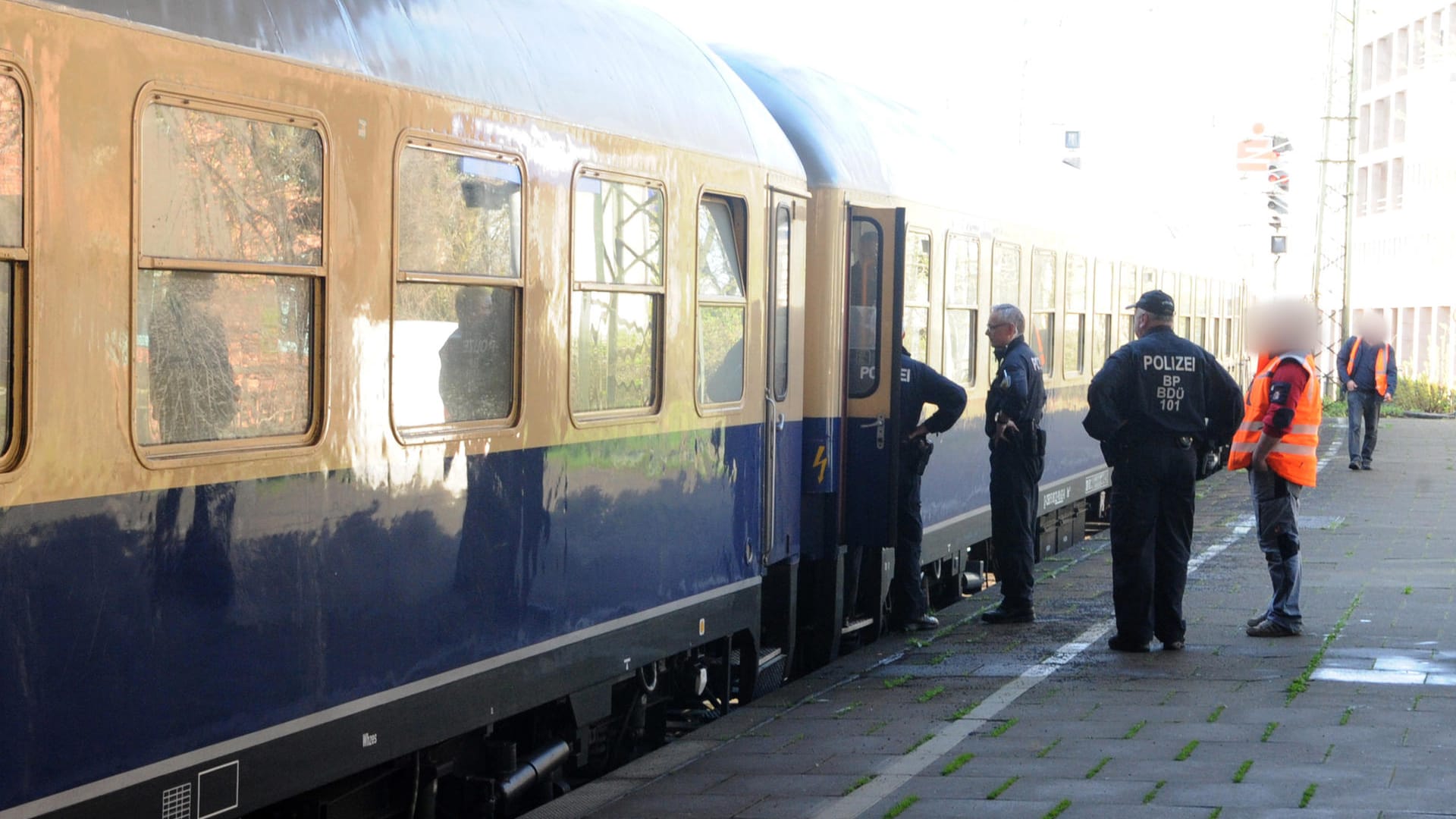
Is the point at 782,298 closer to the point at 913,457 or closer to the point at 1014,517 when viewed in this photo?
the point at 913,457

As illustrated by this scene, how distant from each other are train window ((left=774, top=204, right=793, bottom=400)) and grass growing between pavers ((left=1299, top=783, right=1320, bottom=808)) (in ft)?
10.8

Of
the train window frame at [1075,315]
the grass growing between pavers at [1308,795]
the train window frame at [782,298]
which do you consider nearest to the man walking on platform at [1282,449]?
the train window frame at [782,298]

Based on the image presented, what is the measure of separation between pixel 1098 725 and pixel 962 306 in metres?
4.97

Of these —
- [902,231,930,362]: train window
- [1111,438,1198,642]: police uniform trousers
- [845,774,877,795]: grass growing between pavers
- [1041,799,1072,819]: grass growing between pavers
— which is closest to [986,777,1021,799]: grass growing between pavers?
[1041,799,1072,819]: grass growing between pavers

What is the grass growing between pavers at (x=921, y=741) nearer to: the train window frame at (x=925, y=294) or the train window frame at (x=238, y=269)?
the train window frame at (x=238, y=269)

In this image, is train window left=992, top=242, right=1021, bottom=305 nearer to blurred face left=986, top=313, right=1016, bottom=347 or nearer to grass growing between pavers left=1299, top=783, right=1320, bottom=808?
blurred face left=986, top=313, right=1016, bottom=347

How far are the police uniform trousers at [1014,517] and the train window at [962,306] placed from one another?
4.77 ft

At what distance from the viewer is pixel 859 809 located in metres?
5.96

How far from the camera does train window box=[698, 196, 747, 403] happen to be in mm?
7594

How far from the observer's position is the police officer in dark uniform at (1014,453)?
10.2 meters

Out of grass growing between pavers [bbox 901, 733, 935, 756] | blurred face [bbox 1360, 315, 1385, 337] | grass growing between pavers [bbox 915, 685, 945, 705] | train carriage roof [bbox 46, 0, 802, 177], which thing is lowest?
grass growing between pavers [bbox 915, 685, 945, 705]

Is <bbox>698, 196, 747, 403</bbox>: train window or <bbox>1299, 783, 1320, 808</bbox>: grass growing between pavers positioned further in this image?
<bbox>698, 196, 747, 403</bbox>: train window

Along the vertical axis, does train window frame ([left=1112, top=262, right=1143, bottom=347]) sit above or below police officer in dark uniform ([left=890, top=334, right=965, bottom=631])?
above

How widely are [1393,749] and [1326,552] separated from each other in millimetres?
7042
